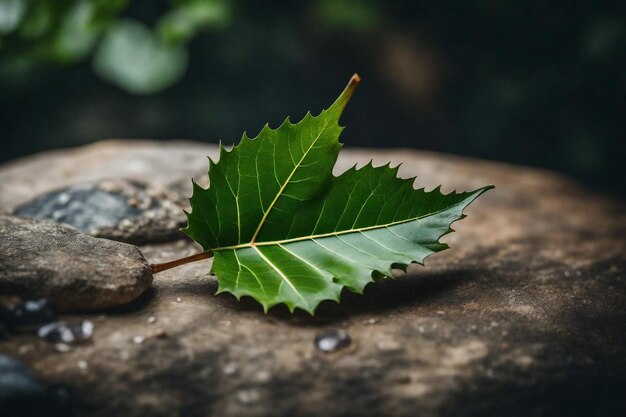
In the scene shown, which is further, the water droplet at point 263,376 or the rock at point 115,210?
the rock at point 115,210

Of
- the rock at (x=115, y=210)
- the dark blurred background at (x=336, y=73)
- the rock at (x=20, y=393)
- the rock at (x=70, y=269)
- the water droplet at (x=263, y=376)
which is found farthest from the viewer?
the dark blurred background at (x=336, y=73)

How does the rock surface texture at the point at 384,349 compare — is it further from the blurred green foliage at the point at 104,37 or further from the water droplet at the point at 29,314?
the blurred green foliage at the point at 104,37

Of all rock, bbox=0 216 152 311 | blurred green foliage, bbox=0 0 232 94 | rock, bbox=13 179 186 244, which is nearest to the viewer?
rock, bbox=0 216 152 311

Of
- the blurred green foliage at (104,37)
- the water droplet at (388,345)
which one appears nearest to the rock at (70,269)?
the water droplet at (388,345)

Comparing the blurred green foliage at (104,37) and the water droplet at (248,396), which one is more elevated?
the blurred green foliage at (104,37)

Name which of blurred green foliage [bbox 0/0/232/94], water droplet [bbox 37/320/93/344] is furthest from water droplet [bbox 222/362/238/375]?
blurred green foliage [bbox 0/0/232/94]

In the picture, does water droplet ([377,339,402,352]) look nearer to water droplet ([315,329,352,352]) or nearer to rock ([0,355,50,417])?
water droplet ([315,329,352,352])

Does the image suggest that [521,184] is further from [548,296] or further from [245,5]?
[245,5]
